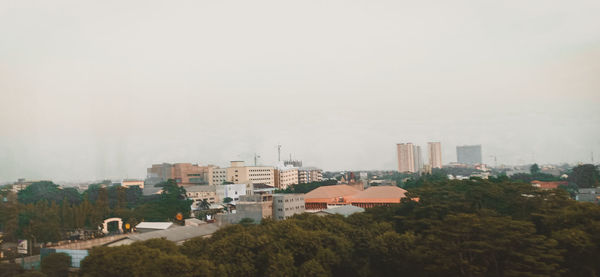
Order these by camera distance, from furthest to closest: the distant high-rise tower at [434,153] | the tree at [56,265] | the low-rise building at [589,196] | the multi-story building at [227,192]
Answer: the distant high-rise tower at [434,153] → the multi-story building at [227,192] → the low-rise building at [589,196] → the tree at [56,265]

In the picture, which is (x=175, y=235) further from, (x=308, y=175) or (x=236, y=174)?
(x=308, y=175)

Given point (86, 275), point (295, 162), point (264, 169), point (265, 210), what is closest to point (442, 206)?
point (265, 210)

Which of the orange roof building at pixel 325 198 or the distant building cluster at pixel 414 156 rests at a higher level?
the distant building cluster at pixel 414 156

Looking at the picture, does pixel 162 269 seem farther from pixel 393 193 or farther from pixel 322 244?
pixel 393 193

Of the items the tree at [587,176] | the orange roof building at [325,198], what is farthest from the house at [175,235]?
the tree at [587,176]

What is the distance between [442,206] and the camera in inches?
846

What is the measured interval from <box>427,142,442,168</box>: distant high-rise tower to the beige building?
255 feet

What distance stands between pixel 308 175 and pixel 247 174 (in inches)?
642

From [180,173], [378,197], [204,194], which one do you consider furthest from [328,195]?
[180,173]

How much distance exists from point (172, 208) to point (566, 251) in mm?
29706

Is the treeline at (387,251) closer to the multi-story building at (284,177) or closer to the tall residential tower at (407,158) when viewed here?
the multi-story building at (284,177)

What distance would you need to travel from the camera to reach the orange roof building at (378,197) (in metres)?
36.7

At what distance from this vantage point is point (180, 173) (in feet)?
251

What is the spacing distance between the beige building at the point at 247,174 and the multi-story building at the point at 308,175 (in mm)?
7642
